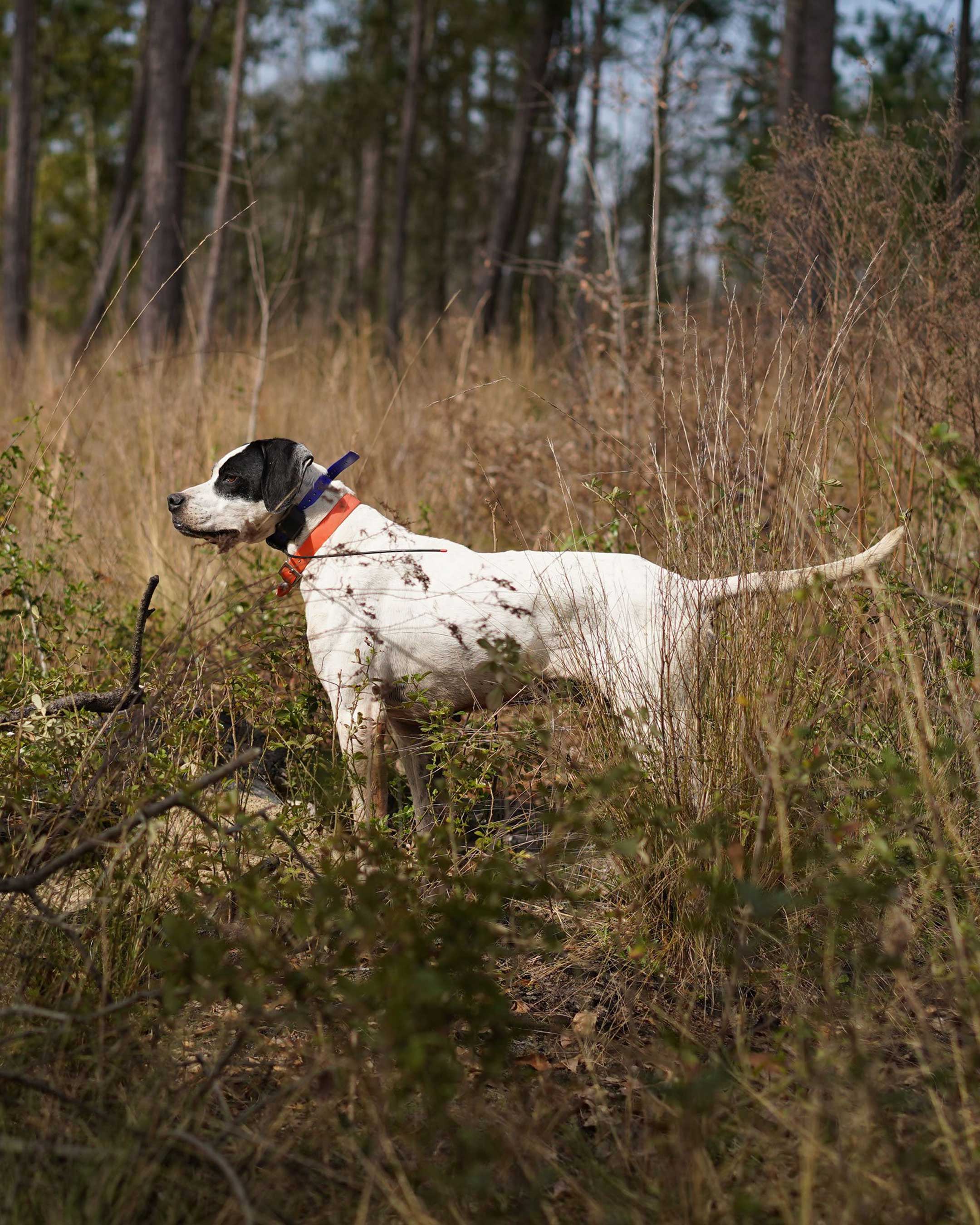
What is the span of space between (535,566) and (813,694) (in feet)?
2.89

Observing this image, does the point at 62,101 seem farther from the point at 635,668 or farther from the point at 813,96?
the point at 635,668

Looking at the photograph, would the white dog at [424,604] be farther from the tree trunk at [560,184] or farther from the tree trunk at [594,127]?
the tree trunk at [560,184]

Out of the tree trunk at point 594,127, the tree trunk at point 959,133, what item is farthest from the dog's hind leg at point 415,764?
the tree trunk at point 594,127

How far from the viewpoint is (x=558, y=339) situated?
11.7 metres

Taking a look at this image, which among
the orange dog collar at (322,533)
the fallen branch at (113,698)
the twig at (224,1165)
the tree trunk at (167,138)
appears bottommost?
the twig at (224,1165)

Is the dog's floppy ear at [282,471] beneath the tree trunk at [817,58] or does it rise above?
beneath

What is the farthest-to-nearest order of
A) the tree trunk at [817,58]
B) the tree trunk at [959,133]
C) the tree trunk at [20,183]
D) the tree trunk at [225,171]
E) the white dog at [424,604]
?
the tree trunk at [20,183], the tree trunk at [817,58], the tree trunk at [225,171], the tree trunk at [959,133], the white dog at [424,604]

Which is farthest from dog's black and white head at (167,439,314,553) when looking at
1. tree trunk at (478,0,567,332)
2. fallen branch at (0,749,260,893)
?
tree trunk at (478,0,567,332)

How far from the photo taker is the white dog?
2.78m

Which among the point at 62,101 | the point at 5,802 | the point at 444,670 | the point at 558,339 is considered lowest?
the point at 5,802

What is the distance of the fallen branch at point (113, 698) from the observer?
263 centimetres

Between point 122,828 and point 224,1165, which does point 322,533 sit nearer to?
point 122,828

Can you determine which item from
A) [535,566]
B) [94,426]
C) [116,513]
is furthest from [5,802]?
[94,426]

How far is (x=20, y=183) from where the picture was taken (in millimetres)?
14953
